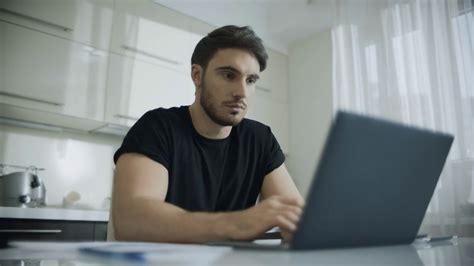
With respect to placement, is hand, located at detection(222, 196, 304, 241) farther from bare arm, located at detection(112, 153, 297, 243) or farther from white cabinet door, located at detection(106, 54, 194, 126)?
white cabinet door, located at detection(106, 54, 194, 126)

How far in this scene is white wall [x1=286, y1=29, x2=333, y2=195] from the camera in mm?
3340

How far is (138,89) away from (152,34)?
41 centimetres

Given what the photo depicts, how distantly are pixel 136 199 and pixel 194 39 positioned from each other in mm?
2320

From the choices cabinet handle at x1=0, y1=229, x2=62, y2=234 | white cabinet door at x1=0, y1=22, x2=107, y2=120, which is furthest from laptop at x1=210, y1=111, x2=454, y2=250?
white cabinet door at x1=0, y1=22, x2=107, y2=120

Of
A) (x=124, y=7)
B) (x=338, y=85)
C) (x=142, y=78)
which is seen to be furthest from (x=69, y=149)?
(x=338, y=85)

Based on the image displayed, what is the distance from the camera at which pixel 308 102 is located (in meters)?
3.49

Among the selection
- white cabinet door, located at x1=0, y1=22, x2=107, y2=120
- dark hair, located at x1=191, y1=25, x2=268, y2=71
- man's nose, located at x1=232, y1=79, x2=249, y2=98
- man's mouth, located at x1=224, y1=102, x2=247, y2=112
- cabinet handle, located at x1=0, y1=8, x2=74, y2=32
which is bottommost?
man's mouth, located at x1=224, y1=102, x2=247, y2=112

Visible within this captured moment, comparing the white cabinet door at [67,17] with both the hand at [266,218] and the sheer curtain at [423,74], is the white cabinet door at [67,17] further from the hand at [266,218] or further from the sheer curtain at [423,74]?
the hand at [266,218]

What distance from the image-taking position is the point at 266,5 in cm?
356

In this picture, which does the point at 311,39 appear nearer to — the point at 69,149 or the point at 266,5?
the point at 266,5

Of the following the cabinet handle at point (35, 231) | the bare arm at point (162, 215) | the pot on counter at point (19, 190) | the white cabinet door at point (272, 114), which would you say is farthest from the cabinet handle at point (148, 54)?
the bare arm at point (162, 215)

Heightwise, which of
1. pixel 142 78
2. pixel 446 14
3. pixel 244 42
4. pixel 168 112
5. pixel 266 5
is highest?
pixel 266 5

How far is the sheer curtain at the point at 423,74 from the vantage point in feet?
7.07

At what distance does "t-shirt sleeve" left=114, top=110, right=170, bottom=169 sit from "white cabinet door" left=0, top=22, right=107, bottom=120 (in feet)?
4.38
